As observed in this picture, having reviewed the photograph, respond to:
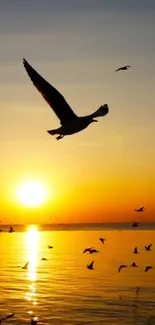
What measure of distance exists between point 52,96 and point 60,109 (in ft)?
1.59

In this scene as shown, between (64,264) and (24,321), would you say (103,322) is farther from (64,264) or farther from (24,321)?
(64,264)

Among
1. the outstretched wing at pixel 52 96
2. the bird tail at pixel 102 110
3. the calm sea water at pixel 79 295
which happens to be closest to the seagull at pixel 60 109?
the outstretched wing at pixel 52 96

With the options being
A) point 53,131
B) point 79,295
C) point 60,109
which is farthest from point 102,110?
point 79,295

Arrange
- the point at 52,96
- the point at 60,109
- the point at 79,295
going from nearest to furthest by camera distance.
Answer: the point at 52,96, the point at 60,109, the point at 79,295

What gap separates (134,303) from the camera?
40.2m

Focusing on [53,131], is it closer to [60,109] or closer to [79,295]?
[60,109]

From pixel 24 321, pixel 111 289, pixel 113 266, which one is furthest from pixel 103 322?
pixel 113 266

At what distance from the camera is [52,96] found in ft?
49.4

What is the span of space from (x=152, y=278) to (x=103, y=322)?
22773 millimetres

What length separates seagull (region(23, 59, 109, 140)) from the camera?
15.0m

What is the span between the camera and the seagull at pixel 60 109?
592 inches

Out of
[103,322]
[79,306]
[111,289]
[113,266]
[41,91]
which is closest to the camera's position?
[41,91]

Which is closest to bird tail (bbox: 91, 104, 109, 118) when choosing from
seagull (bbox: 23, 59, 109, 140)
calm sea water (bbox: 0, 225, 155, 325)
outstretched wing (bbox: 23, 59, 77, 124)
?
seagull (bbox: 23, 59, 109, 140)

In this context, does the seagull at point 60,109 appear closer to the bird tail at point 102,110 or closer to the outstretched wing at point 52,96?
the outstretched wing at point 52,96
